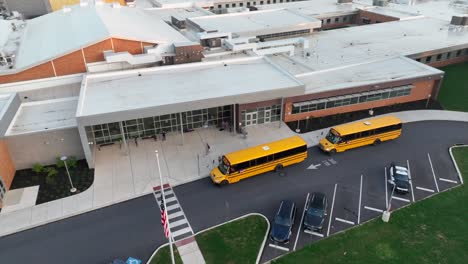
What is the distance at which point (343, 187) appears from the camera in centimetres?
2798

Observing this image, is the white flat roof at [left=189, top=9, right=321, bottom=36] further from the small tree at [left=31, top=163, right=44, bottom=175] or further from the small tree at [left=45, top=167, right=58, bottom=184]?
the small tree at [left=31, top=163, right=44, bottom=175]

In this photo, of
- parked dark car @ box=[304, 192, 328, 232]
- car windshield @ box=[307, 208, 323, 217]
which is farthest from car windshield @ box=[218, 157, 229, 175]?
car windshield @ box=[307, 208, 323, 217]

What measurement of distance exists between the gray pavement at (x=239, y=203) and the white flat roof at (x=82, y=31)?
19588mm

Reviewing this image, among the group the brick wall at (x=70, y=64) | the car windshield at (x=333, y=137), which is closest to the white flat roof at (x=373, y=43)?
the car windshield at (x=333, y=137)

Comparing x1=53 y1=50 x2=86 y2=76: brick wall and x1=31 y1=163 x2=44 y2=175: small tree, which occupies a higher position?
x1=53 y1=50 x2=86 y2=76: brick wall

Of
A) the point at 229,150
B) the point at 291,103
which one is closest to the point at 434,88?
the point at 291,103

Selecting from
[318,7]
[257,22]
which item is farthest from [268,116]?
[318,7]

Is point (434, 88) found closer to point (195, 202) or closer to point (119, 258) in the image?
point (195, 202)

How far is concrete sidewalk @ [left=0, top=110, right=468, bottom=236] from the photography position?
25688mm

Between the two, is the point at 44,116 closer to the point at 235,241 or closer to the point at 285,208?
the point at 235,241

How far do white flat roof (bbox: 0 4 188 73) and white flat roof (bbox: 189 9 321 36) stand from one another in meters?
9.79

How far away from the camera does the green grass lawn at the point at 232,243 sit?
2175cm

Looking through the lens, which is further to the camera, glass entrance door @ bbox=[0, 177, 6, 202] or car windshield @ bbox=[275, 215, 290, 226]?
glass entrance door @ bbox=[0, 177, 6, 202]

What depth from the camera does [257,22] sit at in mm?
57375
